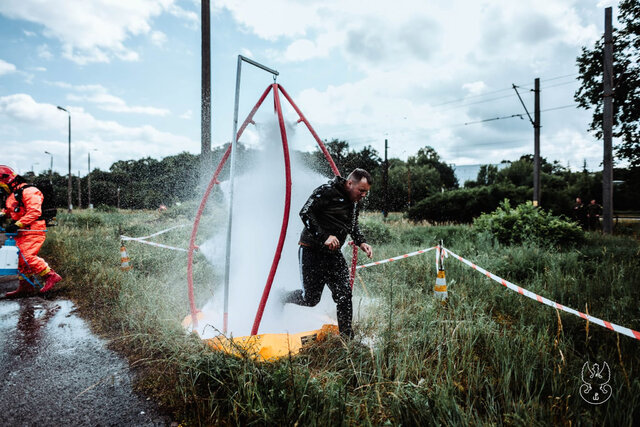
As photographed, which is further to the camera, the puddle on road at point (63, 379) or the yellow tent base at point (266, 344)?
the yellow tent base at point (266, 344)

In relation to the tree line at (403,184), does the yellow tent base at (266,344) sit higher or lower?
lower

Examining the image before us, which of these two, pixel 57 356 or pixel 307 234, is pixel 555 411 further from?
pixel 57 356

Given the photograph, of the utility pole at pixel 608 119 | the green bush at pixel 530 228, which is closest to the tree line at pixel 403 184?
the green bush at pixel 530 228

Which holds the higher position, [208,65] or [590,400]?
[208,65]

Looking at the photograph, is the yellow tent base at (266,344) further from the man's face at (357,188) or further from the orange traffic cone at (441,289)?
the orange traffic cone at (441,289)

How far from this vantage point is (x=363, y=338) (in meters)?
3.73

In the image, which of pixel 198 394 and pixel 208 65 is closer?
pixel 198 394

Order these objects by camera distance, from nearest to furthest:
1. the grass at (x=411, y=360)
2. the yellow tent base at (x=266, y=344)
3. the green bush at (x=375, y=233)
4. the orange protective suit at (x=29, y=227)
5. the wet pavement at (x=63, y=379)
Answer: the grass at (x=411, y=360)
the wet pavement at (x=63, y=379)
the yellow tent base at (x=266, y=344)
the orange protective suit at (x=29, y=227)
the green bush at (x=375, y=233)

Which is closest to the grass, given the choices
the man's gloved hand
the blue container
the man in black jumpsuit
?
the man in black jumpsuit

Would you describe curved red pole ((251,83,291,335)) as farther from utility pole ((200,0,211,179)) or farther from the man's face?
utility pole ((200,0,211,179))

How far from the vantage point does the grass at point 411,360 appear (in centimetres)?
234

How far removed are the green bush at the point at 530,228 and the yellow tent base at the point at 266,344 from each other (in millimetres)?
7154

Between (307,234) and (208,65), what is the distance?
17.0 feet

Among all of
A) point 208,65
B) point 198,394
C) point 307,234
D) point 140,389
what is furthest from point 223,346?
point 208,65
